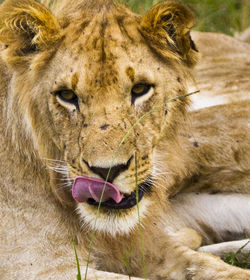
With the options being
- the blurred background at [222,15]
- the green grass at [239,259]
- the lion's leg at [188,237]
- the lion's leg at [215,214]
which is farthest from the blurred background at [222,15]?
the green grass at [239,259]

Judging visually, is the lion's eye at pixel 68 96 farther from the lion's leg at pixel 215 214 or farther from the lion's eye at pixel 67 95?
the lion's leg at pixel 215 214

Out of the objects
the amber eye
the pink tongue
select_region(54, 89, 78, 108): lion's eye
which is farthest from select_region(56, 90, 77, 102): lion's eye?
the pink tongue

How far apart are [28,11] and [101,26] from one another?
33cm

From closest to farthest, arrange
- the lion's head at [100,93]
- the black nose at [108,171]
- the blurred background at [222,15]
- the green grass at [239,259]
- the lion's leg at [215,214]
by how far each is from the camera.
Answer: the black nose at [108,171] → the lion's head at [100,93] → the green grass at [239,259] → the lion's leg at [215,214] → the blurred background at [222,15]

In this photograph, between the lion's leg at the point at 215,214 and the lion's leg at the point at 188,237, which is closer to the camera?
the lion's leg at the point at 188,237

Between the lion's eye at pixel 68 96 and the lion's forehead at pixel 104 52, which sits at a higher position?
the lion's forehead at pixel 104 52

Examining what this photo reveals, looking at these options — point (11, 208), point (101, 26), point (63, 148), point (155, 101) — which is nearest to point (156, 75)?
point (155, 101)

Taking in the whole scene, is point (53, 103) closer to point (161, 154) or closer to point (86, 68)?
point (86, 68)

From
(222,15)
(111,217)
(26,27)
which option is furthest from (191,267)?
(222,15)

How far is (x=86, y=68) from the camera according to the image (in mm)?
2746

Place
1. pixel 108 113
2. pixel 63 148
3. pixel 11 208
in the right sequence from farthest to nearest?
pixel 11 208 → pixel 63 148 → pixel 108 113

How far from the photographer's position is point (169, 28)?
9.93 feet

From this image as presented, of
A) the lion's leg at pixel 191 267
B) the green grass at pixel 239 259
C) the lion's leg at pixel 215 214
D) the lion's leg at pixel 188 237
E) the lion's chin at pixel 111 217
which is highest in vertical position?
the lion's chin at pixel 111 217

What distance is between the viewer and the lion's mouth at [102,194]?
2542 millimetres
